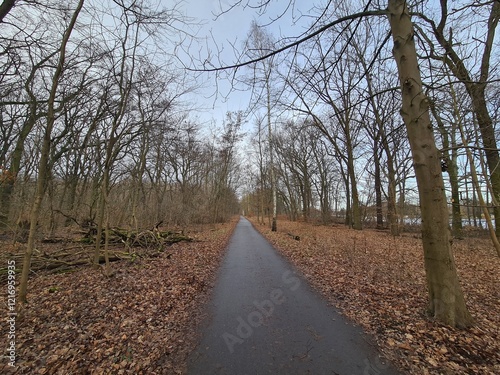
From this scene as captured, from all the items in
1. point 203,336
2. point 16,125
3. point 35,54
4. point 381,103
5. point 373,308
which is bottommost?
point 203,336

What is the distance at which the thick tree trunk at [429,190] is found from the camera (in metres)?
3.25

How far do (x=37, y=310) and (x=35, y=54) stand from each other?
21.0ft

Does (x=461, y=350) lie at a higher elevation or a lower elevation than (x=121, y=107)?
lower

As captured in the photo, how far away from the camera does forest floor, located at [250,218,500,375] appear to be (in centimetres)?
267

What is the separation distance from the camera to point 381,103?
14.0 metres

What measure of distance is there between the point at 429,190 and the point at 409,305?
2.22 metres

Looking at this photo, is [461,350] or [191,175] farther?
[191,175]

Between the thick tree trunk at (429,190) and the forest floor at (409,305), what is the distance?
0.29m

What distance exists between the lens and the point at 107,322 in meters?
3.63

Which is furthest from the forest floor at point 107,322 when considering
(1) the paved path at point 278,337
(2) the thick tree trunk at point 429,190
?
(2) the thick tree trunk at point 429,190

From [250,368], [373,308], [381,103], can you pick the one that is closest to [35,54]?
[250,368]

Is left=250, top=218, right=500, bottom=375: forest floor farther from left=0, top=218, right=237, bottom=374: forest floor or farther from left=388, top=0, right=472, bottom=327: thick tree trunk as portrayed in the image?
left=0, top=218, right=237, bottom=374: forest floor

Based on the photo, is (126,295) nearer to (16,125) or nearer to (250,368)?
(250,368)

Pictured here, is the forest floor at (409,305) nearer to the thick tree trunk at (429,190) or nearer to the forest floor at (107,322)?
the thick tree trunk at (429,190)
